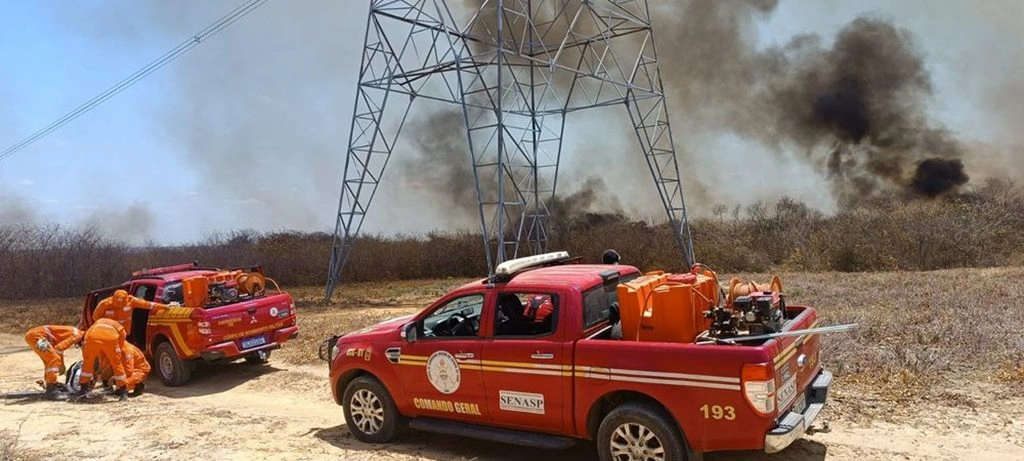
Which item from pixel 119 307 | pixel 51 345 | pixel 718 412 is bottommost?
pixel 718 412

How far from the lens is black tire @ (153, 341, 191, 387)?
1032cm

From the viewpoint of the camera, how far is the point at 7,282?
95.0ft

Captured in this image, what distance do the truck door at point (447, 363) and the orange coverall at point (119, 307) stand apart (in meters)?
5.97

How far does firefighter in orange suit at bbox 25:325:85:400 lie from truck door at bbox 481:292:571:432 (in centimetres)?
714

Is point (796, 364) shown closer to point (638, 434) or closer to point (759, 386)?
point (759, 386)

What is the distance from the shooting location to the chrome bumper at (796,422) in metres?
4.71

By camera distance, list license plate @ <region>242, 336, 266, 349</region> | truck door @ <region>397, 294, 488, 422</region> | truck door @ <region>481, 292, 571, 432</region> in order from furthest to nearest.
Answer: license plate @ <region>242, 336, 266, 349</region>
truck door @ <region>397, 294, 488, 422</region>
truck door @ <region>481, 292, 571, 432</region>

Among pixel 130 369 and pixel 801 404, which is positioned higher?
pixel 801 404

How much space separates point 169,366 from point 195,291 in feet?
3.86

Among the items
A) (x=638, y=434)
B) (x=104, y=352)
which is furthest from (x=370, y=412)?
(x=104, y=352)

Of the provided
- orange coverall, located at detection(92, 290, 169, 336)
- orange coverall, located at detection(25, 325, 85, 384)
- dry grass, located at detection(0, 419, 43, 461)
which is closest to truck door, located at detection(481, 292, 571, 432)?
dry grass, located at detection(0, 419, 43, 461)

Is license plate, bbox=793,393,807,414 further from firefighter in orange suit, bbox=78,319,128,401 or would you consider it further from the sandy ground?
firefighter in orange suit, bbox=78,319,128,401

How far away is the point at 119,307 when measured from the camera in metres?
10.3

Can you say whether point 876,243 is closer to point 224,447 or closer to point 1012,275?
point 1012,275
